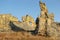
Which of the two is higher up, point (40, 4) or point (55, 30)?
point (40, 4)

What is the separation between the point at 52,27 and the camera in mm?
31344

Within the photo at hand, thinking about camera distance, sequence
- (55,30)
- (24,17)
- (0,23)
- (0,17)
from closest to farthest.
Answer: (55,30), (24,17), (0,23), (0,17)

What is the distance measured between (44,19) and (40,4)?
2.63 metres

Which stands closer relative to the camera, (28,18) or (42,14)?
(42,14)

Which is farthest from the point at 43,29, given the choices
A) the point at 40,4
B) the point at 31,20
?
the point at 31,20

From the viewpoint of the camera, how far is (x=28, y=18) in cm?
5947

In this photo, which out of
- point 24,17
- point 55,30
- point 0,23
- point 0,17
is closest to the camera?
point 55,30

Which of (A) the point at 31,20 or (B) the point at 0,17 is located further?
(B) the point at 0,17

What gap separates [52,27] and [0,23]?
116 ft

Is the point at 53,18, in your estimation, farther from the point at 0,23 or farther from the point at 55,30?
the point at 0,23

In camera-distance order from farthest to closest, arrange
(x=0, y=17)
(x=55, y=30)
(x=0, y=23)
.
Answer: (x=0, y=17) < (x=0, y=23) < (x=55, y=30)

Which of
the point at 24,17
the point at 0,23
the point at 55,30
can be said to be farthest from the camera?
the point at 0,23

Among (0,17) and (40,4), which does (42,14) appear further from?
(0,17)

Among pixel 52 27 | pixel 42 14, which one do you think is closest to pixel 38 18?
pixel 42 14
